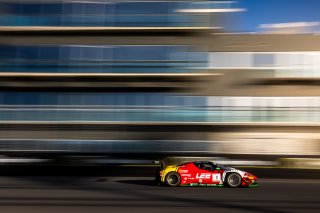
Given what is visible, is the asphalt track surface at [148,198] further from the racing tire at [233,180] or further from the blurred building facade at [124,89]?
the blurred building facade at [124,89]

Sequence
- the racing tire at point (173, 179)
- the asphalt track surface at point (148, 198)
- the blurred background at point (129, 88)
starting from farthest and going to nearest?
the blurred background at point (129, 88) → the racing tire at point (173, 179) → the asphalt track surface at point (148, 198)

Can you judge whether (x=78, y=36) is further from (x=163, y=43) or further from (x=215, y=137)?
(x=215, y=137)

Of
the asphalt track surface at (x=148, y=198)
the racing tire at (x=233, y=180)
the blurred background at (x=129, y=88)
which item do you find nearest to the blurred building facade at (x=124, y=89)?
the blurred background at (x=129, y=88)

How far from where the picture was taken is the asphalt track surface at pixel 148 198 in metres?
13.2

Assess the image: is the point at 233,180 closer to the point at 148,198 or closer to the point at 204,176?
the point at 204,176

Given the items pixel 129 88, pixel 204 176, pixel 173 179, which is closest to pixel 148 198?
pixel 173 179

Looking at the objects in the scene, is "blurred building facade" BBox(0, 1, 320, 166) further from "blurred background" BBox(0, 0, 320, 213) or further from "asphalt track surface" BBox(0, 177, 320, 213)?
"asphalt track surface" BBox(0, 177, 320, 213)

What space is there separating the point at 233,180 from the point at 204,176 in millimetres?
1017

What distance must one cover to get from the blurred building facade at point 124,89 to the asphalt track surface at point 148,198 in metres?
11.7

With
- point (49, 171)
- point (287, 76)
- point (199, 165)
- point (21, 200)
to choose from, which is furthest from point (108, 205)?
point (287, 76)

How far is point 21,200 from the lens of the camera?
15062 mm

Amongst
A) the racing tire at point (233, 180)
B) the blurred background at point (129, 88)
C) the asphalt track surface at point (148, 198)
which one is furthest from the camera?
the blurred background at point (129, 88)

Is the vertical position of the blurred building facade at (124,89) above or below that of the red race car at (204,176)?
above

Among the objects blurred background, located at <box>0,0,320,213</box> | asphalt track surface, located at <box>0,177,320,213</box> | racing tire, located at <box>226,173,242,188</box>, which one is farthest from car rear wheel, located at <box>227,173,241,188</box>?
blurred background, located at <box>0,0,320,213</box>
